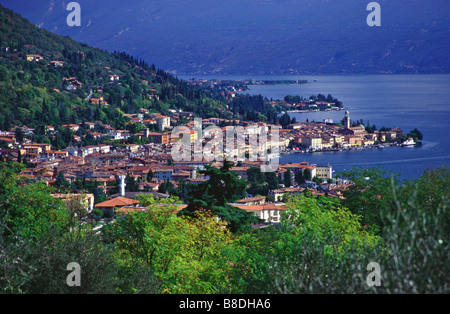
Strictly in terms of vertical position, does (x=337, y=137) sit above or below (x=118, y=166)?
above

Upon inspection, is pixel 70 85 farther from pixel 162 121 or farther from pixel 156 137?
pixel 156 137

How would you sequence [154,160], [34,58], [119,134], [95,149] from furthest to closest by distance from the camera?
1. [34,58]
2. [119,134]
3. [95,149]
4. [154,160]

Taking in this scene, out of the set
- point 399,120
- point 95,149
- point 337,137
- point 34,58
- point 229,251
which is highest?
point 34,58

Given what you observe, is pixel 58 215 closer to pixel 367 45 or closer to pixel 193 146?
pixel 193 146

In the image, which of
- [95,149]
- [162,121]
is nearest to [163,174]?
[95,149]

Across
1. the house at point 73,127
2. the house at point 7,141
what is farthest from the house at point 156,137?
the house at point 7,141

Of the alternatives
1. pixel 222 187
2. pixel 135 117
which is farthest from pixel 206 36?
pixel 222 187

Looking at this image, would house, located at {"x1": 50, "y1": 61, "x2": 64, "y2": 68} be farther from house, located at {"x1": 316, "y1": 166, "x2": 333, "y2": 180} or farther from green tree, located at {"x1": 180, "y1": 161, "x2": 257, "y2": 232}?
→ green tree, located at {"x1": 180, "y1": 161, "x2": 257, "y2": 232}

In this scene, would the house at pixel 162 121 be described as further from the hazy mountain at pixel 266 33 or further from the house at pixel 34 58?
the hazy mountain at pixel 266 33

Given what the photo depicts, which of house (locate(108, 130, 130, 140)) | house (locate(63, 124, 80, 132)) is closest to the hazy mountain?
house (locate(108, 130, 130, 140))

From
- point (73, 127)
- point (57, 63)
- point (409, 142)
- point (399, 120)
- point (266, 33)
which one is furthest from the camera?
point (266, 33)
